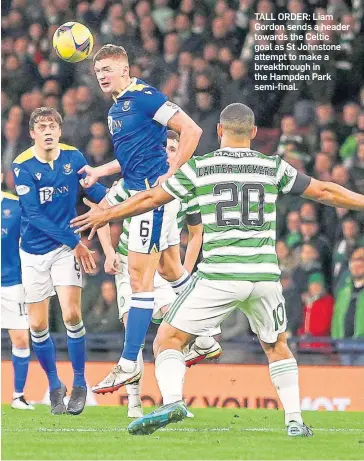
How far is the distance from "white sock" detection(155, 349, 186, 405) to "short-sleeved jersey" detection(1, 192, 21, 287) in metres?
3.73

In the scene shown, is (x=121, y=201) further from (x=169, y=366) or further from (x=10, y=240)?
(x=10, y=240)

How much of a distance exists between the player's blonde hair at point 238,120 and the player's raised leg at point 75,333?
2876 mm

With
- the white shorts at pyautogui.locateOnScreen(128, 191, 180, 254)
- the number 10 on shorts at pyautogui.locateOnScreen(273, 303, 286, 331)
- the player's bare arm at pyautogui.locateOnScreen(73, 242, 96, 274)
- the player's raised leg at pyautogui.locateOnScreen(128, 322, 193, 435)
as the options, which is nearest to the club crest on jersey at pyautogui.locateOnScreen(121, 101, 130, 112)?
the white shorts at pyautogui.locateOnScreen(128, 191, 180, 254)

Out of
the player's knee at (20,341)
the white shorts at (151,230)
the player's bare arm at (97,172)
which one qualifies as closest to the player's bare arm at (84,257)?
the player's bare arm at (97,172)

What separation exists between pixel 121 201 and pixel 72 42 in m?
1.94

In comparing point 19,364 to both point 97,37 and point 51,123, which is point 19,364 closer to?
point 51,123

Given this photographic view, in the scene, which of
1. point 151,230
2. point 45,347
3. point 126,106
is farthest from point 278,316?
point 45,347

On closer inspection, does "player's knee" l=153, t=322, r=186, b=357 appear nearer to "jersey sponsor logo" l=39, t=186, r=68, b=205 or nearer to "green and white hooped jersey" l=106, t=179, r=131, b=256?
"green and white hooped jersey" l=106, t=179, r=131, b=256

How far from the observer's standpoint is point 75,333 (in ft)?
31.1

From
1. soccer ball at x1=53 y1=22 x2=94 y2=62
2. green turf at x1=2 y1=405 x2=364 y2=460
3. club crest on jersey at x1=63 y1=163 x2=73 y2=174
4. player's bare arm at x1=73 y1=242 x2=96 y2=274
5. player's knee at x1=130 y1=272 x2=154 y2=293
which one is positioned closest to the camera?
green turf at x1=2 y1=405 x2=364 y2=460

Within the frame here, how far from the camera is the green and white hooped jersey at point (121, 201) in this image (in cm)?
872

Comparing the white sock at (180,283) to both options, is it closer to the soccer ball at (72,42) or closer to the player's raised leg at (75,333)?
the player's raised leg at (75,333)

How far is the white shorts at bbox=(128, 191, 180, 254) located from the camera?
8367 millimetres

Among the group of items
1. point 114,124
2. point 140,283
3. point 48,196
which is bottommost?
point 140,283
